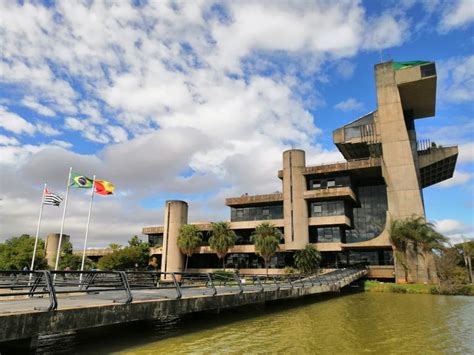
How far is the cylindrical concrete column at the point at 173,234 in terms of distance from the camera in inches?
2464

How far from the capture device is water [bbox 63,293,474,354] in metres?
11.9

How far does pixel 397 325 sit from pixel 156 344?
10.8m

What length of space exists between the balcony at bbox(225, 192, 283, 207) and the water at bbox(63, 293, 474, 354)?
37079 mm

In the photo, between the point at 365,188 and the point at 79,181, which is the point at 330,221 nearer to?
the point at 365,188

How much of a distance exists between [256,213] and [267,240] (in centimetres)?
973

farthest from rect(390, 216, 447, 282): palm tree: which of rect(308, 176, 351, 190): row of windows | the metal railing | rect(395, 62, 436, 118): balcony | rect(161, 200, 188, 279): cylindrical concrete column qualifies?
rect(161, 200, 188, 279): cylindrical concrete column

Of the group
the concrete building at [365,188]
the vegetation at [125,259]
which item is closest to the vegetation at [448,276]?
the concrete building at [365,188]

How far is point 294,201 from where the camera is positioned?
178 feet

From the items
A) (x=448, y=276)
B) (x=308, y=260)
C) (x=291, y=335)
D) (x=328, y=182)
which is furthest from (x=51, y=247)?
(x=291, y=335)

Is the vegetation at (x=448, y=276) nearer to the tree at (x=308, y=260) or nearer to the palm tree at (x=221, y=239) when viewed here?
the tree at (x=308, y=260)

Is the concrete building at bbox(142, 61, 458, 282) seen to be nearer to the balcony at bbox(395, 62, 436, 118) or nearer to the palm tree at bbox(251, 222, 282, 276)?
the balcony at bbox(395, 62, 436, 118)

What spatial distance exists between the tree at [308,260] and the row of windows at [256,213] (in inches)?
410

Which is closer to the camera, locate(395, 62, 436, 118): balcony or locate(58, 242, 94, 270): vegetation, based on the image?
locate(395, 62, 436, 118): balcony

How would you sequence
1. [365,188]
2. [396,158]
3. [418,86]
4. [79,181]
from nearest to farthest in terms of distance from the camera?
[79,181]
[396,158]
[418,86]
[365,188]
